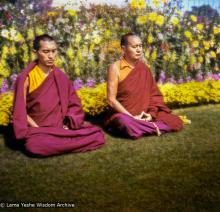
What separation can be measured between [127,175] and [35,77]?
1.93 metres

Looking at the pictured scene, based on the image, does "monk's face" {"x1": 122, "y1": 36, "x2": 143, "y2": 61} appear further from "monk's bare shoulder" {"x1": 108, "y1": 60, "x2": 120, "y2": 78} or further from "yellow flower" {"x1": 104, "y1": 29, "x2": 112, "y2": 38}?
"yellow flower" {"x1": 104, "y1": 29, "x2": 112, "y2": 38}

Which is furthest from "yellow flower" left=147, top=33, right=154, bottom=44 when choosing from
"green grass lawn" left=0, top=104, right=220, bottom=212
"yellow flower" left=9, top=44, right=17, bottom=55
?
"green grass lawn" left=0, top=104, right=220, bottom=212

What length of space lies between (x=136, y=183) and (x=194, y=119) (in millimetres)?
2959

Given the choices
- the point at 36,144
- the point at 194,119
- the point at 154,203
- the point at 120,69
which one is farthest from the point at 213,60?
the point at 154,203

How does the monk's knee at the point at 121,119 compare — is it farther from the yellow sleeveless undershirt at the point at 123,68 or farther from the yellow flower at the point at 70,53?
the yellow flower at the point at 70,53

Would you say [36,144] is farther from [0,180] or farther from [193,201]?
[193,201]

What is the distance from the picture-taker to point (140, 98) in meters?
6.40

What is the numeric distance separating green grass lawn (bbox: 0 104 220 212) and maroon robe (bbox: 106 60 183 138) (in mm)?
212

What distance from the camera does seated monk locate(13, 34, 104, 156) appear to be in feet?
17.6

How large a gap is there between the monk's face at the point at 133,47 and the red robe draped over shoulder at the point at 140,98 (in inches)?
10.4

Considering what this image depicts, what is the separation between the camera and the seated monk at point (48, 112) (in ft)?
17.6

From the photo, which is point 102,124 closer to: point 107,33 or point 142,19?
point 107,33

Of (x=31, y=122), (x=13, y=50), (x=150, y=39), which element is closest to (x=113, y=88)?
(x=31, y=122)

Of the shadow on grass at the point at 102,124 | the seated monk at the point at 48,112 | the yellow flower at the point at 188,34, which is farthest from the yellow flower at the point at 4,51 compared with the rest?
the yellow flower at the point at 188,34
